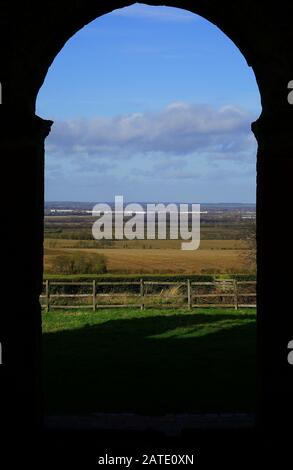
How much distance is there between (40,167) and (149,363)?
6.01m

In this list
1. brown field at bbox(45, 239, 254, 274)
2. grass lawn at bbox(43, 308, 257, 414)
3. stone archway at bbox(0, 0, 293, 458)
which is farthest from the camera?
brown field at bbox(45, 239, 254, 274)

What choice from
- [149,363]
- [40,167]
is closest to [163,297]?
[149,363]

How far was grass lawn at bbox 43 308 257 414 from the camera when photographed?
8.35m

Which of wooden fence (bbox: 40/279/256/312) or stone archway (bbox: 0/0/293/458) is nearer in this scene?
stone archway (bbox: 0/0/293/458)

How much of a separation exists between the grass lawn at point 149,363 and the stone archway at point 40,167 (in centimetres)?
205

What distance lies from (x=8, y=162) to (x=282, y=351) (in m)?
2.91

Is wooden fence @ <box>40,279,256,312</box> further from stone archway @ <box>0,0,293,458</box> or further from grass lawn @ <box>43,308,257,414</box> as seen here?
stone archway @ <box>0,0,293,458</box>

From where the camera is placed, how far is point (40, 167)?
20.2ft

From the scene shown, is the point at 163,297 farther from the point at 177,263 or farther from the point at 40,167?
the point at 177,263

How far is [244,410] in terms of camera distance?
7.83m

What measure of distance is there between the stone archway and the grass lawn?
6.73 feet

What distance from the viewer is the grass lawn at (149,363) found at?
8.35m

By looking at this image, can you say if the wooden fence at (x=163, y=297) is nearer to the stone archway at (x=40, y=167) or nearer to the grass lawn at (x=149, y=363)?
the grass lawn at (x=149, y=363)

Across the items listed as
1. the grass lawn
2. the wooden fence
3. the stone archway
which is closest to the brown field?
the wooden fence
